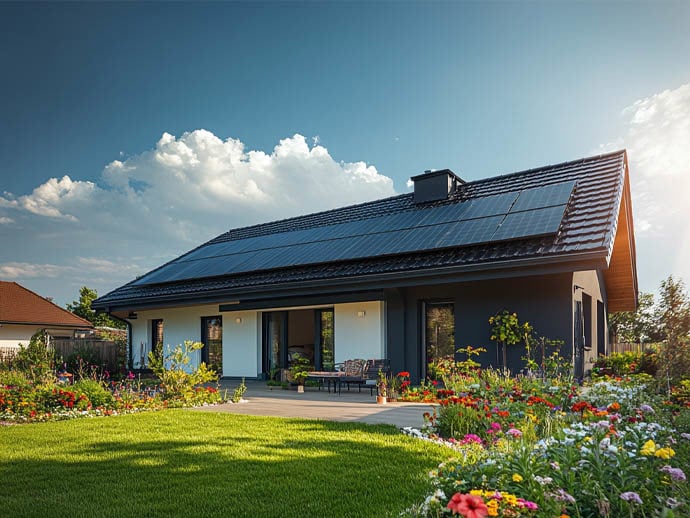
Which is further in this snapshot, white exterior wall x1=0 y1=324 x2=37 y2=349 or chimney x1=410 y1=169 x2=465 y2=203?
white exterior wall x1=0 y1=324 x2=37 y2=349

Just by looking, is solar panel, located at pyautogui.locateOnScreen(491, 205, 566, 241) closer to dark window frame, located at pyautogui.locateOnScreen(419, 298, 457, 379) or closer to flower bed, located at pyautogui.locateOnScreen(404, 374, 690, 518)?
dark window frame, located at pyautogui.locateOnScreen(419, 298, 457, 379)

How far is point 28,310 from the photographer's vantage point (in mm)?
27812

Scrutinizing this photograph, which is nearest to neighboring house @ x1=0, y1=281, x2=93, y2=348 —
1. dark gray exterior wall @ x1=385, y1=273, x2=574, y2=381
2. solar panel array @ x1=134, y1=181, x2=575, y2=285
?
solar panel array @ x1=134, y1=181, x2=575, y2=285

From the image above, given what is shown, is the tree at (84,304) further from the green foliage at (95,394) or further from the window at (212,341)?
the green foliage at (95,394)

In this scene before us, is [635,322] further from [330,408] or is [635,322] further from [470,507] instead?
[470,507]

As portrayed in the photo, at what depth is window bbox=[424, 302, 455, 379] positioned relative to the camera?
12305 millimetres

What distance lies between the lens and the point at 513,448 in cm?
431

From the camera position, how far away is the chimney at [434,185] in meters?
15.7

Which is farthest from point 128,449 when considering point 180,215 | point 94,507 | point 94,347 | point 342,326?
point 180,215

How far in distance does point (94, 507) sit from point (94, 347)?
16791mm

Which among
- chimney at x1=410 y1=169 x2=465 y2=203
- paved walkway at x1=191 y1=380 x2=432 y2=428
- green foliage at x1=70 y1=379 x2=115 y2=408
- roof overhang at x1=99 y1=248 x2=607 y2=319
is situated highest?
chimney at x1=410 y1=169 x2=465 y2=203

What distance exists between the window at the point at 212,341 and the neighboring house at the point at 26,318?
43.9ft

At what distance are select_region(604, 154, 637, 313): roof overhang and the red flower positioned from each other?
11.3 m

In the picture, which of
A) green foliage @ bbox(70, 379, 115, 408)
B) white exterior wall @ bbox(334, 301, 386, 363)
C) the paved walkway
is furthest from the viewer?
white exterior wall @ bbox(334, 301, 386, 363)
